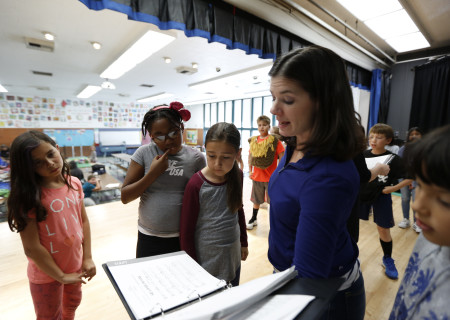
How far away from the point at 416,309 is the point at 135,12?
7.11 feet

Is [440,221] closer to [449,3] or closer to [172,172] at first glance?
[172,172]

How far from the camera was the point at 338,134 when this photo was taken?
0.57m

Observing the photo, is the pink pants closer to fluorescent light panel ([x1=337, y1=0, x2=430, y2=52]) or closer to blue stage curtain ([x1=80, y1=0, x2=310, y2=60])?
blue stage curtain ([x1=80, y1=0, x2=310, y2=60])

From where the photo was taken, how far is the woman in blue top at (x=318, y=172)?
493 mm

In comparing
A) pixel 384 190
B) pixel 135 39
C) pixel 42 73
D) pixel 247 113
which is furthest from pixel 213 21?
pixel 247 113

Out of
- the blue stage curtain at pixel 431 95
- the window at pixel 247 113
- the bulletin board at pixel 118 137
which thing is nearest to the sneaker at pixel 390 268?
the blue stage curtain at pixel 431 95

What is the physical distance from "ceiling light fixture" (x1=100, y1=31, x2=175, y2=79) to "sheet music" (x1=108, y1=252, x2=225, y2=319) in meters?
3.14

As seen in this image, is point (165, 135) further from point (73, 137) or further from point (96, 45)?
point (73, 137)

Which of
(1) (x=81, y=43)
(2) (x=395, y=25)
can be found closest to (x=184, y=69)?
(1) (x=81, y=43)

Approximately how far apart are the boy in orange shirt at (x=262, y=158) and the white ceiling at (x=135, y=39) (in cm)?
137

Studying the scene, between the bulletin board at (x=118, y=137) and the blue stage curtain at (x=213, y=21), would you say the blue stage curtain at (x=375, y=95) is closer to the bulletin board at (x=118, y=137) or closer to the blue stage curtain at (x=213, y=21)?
the blue stage curtain at (x=213, y=21)

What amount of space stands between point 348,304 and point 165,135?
3.33 ft

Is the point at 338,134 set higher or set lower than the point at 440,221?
higher

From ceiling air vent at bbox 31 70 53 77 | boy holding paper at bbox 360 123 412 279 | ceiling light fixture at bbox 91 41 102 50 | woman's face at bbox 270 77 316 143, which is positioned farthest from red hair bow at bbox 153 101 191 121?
ceiling air vent at bbox 31 70 53 77
